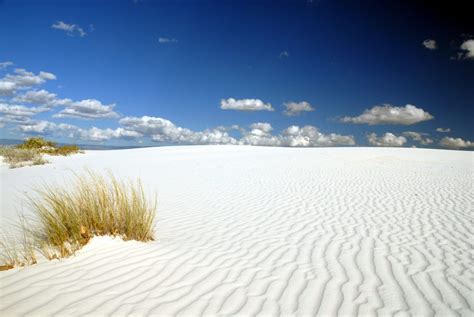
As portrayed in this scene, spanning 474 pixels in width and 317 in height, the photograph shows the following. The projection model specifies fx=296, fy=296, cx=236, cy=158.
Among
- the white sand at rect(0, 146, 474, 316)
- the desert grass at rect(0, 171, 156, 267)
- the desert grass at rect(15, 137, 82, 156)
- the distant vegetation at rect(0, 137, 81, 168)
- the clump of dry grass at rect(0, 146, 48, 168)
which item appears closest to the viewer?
the white sand at rect(0, 146, 474, 316)

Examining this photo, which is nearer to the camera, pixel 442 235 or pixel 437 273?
pixel 437 273

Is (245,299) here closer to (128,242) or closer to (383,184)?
(128,242)

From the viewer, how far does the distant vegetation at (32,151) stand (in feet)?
70.7

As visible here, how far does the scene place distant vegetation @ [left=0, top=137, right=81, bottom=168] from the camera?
21.5 metres

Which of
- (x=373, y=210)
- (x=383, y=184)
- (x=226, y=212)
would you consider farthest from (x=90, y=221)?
(x=383, y=184)

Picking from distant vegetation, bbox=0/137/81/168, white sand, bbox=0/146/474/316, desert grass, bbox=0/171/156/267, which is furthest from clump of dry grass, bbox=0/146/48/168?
desert grass, bbox=0/171/156/267

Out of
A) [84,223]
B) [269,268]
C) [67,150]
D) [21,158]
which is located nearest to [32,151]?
[21,158]

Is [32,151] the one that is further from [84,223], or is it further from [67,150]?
[84,223]

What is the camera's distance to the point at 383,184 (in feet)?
42.9

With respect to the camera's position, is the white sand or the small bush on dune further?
the small bush on dune

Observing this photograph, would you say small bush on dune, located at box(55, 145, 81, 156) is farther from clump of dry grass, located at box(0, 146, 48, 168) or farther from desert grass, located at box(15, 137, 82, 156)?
clump of dry grass, located at box(0, 146, 48, 168)

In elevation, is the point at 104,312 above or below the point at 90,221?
below

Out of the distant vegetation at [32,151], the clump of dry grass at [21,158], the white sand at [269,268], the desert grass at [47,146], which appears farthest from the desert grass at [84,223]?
the desert grass at [47,146]

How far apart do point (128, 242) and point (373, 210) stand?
6681 millimetres
